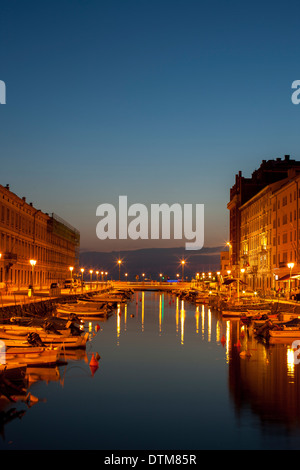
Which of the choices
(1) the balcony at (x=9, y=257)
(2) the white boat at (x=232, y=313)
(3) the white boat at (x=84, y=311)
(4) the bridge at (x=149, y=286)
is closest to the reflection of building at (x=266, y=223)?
(2) the white boat at (x=232, y=313)

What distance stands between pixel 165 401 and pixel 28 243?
76016mm

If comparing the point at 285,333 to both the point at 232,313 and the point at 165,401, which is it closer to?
the point at 165,401

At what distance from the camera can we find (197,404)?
80.2 feet

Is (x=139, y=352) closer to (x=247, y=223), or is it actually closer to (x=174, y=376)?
(x=174, y=376)

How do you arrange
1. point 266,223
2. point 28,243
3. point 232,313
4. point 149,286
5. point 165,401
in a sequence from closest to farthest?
point 165,401 < point 232,313 < point 28,243 < point 266,223 < point 149,286

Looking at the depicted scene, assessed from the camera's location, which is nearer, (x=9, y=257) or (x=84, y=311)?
(x=84, y=311)

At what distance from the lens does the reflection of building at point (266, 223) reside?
92.0m

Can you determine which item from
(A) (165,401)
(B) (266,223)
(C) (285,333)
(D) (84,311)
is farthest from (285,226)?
(A) (165,401)

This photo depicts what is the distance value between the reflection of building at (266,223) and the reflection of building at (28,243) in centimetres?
4017

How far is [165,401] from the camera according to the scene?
25.0 meters

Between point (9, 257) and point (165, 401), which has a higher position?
point (9, 257)

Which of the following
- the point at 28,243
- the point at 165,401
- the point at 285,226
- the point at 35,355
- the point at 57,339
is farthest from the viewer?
the point at 28,243

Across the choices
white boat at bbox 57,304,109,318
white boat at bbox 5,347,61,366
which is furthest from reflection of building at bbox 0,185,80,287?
white boat at bbox 5,347,61,366
